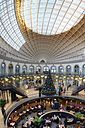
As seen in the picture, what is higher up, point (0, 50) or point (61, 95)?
point (0, 50)

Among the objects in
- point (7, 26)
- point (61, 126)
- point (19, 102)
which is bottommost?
point (61, 126)

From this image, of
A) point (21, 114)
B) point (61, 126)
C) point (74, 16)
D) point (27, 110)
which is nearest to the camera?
point (61, 126)

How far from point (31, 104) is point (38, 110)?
7.79ft

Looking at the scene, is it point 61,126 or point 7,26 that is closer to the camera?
point 61,126

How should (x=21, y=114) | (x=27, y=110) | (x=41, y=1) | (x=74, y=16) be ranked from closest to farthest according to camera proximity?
1. (x=21, y=114)
2. (x=27, y=110)
3. (x=41, y=1)
4. (x=74, y=16)

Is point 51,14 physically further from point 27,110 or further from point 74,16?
point 27,110

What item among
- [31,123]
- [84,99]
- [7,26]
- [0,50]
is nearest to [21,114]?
[31,123]

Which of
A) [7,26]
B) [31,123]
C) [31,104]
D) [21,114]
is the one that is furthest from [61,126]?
[7,26]

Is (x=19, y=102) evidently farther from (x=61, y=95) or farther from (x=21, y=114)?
(x=61, y=95)

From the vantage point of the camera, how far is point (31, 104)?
41.3 meters

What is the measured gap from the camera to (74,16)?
154 ft

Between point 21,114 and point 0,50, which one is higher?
point 0,50

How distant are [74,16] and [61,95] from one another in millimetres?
18018

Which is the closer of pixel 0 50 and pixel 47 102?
pixel 47 102
